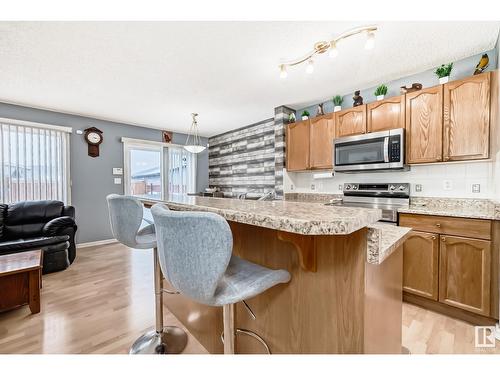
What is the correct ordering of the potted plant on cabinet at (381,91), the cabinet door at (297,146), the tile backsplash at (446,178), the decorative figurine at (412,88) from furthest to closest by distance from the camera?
the cabinet door at (297,146)
the potted plant on cabinet at (381,91)
the decorative figurine at (412,88)
the tile backsplash at (446,178)

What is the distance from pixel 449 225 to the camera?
190 centimetres

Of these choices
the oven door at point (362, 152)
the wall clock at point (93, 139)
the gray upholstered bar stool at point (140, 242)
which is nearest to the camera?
the gray upholstered bar stool at point (140, 242)

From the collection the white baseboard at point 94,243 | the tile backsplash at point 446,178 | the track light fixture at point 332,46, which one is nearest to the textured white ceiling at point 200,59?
the track light fixture at point 332,46

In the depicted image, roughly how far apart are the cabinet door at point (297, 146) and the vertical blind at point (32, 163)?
12.4ft

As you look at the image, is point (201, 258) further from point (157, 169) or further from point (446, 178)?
point (157, 169)

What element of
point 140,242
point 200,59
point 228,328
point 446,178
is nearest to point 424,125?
point 446,178

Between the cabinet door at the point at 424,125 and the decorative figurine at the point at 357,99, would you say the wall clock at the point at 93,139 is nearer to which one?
the decorative figurine at the point at 357,99

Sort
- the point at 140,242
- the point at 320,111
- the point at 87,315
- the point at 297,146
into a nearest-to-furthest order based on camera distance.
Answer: the point at 140,242 < the point at 87,315 < the point at 320,111 < the point at 297,146

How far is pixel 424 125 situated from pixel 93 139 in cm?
499

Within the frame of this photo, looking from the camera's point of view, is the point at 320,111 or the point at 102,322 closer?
the point at 102,322

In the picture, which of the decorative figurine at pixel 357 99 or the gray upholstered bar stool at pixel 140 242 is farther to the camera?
the decorative figurine at pixel 357 99

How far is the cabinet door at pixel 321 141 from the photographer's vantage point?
3.02 meters
